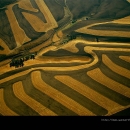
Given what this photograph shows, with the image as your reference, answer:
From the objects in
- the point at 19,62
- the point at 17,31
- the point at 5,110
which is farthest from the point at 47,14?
the point at 5,110

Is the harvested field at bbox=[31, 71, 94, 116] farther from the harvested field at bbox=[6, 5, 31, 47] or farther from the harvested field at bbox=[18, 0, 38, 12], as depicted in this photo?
the harvested field at bbox=[18, 0, 38, 12]

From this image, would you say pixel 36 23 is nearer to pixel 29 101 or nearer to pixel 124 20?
pixel 124 20

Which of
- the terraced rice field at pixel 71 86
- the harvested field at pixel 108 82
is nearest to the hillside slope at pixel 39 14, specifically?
the terraced rice field at pixel 71 86

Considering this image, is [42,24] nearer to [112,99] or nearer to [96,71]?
[96,71]

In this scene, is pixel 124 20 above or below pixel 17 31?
below

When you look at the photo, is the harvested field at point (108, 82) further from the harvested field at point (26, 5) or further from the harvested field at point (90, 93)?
the harvested field at point (26, 5)

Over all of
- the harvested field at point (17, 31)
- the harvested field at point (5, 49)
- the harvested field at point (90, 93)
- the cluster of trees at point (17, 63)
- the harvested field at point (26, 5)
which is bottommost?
the harvested field at point (90, 93)

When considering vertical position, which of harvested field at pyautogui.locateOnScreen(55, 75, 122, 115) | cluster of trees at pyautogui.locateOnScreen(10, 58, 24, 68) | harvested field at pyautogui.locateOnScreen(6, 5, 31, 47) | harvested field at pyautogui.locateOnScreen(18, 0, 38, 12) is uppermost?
harvested field at pyautogui.locateOnScreen(18, 0, 38, 12)

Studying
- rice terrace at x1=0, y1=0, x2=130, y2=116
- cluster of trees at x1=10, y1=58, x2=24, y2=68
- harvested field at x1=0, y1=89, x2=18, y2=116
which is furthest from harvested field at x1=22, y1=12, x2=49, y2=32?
harvested field at x1=0, y1=89, x2=18, y2=116
